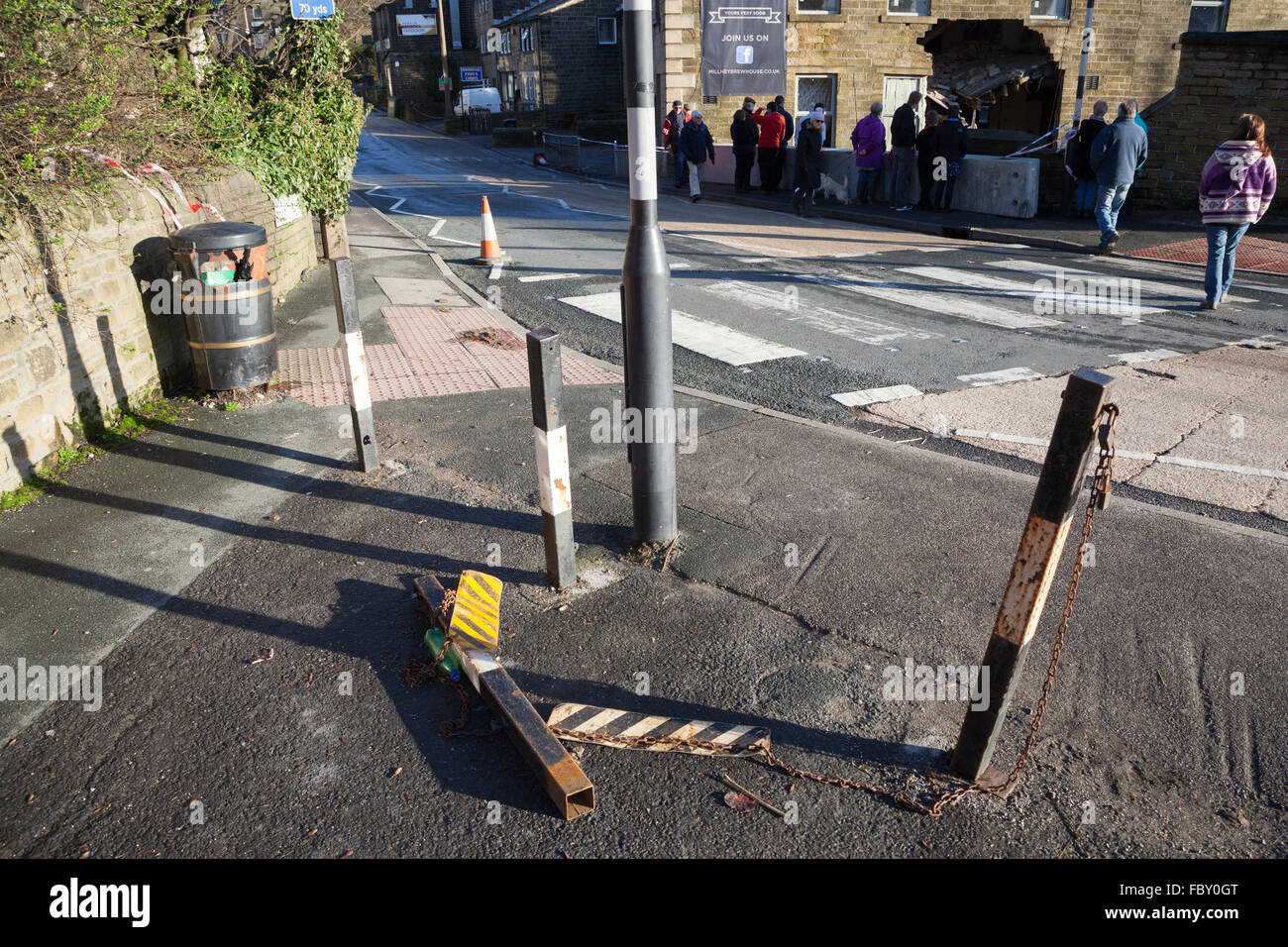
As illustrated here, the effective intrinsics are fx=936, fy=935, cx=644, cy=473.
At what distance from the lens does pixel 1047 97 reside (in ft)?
109

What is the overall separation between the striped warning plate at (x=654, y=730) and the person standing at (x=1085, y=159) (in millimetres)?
14176

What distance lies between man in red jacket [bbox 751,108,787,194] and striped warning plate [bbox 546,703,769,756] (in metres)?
20.5

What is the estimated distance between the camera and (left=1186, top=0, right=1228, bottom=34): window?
28656mm

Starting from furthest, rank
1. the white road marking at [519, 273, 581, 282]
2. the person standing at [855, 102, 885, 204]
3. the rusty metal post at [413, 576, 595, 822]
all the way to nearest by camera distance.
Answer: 1. the person standing at [855, 102, 885, 204]
2. the white road marking at [519, 273, 581, 282]
3. the rusty metal post at [413, 576, 595, 822]

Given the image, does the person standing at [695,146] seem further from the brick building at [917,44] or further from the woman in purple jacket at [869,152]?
the brick building at [917,44]

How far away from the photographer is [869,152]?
19766 millimetres

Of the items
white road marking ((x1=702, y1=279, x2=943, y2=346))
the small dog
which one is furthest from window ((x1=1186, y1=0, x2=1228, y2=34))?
white road marking ((x1=702, y1=279, x2=943, y2=346))

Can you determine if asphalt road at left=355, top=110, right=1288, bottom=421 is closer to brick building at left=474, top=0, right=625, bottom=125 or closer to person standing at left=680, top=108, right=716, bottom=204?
person standing at left=680, top=108, right=716, bottom=204

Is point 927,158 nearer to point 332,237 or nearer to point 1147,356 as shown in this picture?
point 1147,356

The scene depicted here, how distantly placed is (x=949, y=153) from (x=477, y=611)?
17.0 m

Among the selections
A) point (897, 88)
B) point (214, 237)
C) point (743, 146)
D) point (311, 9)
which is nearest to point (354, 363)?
point (214, 237)

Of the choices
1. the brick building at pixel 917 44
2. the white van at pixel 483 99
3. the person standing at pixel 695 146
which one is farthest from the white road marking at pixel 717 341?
the white van at pixel 483 99
